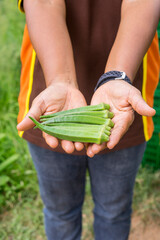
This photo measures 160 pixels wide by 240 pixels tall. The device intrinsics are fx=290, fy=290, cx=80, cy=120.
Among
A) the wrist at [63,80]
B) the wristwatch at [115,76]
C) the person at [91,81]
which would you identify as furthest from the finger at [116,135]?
the wrist at [63,80]

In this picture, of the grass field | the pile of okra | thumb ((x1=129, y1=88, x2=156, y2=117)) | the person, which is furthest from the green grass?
thumb ((x1=129, y1=88, x2=156, y2=117))

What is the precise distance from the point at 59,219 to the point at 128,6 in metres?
1.30

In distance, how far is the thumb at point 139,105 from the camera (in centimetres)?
118

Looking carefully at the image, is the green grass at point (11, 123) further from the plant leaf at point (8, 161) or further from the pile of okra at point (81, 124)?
the pile of okra at point (81, 124)

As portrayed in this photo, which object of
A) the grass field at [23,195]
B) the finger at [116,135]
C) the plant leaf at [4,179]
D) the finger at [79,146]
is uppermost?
the finger at [116,135]

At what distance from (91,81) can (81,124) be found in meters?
0.24

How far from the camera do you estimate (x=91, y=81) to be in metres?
1.52

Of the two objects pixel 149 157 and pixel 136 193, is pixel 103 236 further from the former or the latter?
pixel 149 157

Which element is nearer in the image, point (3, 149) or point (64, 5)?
point (64, 5)

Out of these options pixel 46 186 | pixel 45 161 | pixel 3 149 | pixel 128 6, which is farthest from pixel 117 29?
pixel 3 149

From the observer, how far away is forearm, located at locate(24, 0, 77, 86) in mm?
1389

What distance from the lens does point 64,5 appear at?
1425mm

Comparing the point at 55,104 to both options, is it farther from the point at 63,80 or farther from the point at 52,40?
the point at 52,40

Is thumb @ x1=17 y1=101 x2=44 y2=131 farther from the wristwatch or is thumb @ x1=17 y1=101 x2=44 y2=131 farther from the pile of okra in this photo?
the wristwatch
